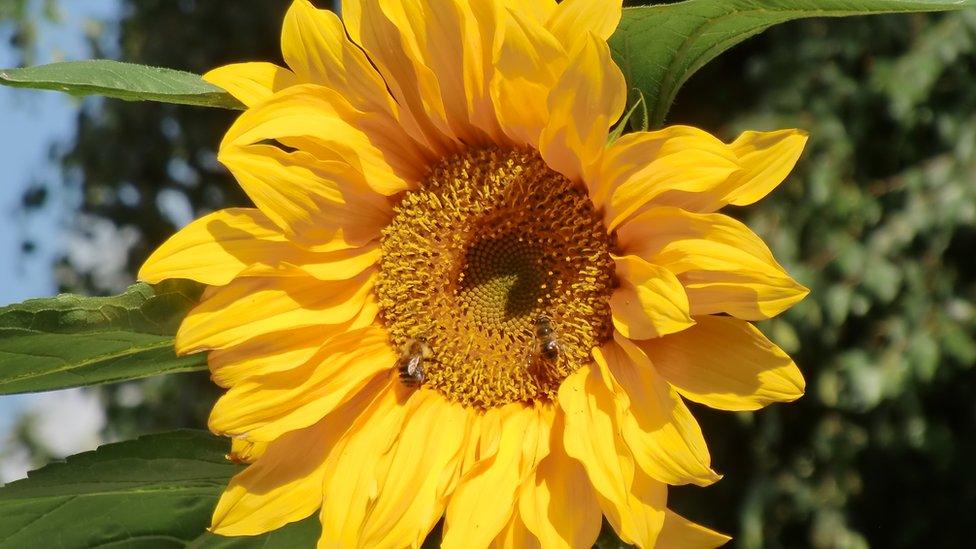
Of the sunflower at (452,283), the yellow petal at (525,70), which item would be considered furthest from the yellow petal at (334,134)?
the yellow petal at (525,70)

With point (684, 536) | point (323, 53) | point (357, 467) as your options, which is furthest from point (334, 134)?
point (684, 536)

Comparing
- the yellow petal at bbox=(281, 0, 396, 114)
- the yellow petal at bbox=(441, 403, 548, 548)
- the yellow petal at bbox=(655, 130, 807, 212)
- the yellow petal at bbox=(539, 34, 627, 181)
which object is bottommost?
the yellow petal at bbox=(441, 403, 548, 548)

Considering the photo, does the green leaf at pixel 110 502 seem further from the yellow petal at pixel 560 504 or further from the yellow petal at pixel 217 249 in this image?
the yellow petal at pixel 560 504

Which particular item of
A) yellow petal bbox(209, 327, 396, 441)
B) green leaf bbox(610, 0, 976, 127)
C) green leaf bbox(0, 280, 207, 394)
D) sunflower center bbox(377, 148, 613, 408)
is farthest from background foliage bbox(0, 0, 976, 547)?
green leaf bbox(0, 280, 207, 394)

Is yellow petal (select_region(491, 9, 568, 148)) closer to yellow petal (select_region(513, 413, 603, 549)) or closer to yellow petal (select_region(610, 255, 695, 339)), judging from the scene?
yellow petal (select_region(610, 255, 695, 339))

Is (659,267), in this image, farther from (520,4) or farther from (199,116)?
(199,116)

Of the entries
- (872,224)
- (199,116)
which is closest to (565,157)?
(872,224)
